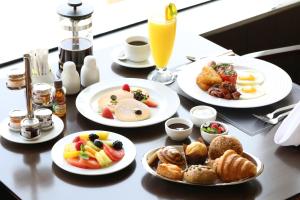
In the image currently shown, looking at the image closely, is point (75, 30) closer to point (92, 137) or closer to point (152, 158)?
point (92, 137)

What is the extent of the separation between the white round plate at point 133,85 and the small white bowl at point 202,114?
0.05 meters

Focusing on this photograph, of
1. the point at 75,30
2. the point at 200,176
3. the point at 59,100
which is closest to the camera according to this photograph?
the point at 200,176

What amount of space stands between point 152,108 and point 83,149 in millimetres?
308

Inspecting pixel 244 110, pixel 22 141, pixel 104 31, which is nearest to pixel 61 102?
pixel 22 141

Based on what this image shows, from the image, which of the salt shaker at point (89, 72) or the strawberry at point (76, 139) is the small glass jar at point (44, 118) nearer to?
the strawberry at point (76, 139)

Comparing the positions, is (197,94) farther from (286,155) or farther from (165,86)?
(286,155)

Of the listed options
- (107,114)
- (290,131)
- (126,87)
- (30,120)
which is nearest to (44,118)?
(30,120)

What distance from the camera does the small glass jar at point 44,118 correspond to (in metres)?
1.62

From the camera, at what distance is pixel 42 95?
1710 millimetres

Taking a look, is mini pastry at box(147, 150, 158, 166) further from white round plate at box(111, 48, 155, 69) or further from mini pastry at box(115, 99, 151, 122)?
white round plate at box(111, 48, 155, 69)

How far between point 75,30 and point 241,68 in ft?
1.62

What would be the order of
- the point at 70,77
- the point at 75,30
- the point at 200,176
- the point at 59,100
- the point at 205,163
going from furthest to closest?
the point at 75,30
the point at 70,77
the point at 59,100
the point at 205,163
the point at 200,176

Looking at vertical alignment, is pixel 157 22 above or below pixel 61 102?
above

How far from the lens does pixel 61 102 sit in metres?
1.69
